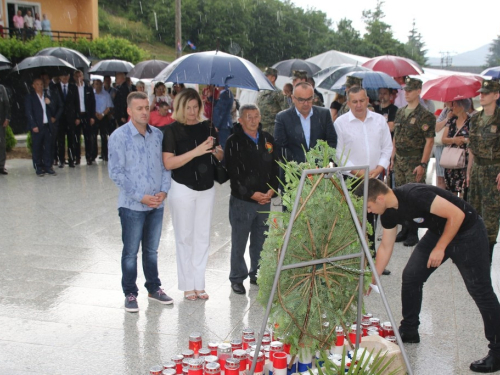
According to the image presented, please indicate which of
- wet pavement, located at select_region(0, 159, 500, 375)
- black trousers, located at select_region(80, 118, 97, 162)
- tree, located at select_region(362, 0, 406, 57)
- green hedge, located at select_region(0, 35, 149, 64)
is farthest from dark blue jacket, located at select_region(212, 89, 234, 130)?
tree, located at select_region(362, 0, 406, 57)

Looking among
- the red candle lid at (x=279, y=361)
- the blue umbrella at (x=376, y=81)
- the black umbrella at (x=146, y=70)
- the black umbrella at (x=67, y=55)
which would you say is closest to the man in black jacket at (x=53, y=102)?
the black umbrella at (x=146, y=70)

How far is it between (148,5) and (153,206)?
59.0 m

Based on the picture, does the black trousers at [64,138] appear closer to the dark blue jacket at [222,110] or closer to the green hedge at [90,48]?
the dark blue jacket at [222,110]

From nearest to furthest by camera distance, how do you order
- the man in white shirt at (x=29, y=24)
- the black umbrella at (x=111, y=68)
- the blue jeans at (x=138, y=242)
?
the blue jeans at (x=138, y=242) < the black umbrella at (x=111, y=68) < the man in white shirt at (x=29, y=24)

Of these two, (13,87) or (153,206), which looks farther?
(13,87)

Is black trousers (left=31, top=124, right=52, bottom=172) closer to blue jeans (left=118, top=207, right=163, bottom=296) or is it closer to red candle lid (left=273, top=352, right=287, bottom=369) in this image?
blue jeans (left=118, top=207, right=163, bottom=296)

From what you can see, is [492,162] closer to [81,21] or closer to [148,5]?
[81,21]

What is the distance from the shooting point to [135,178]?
5516mm

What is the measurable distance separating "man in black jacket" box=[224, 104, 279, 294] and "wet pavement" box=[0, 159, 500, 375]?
1.57 ft

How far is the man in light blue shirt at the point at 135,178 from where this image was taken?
5473 mm

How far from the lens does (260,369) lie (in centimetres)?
389

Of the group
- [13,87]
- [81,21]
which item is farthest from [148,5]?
[13,87]

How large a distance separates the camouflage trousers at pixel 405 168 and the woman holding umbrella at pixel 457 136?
37cm

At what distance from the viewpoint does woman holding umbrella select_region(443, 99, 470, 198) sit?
7852mm
